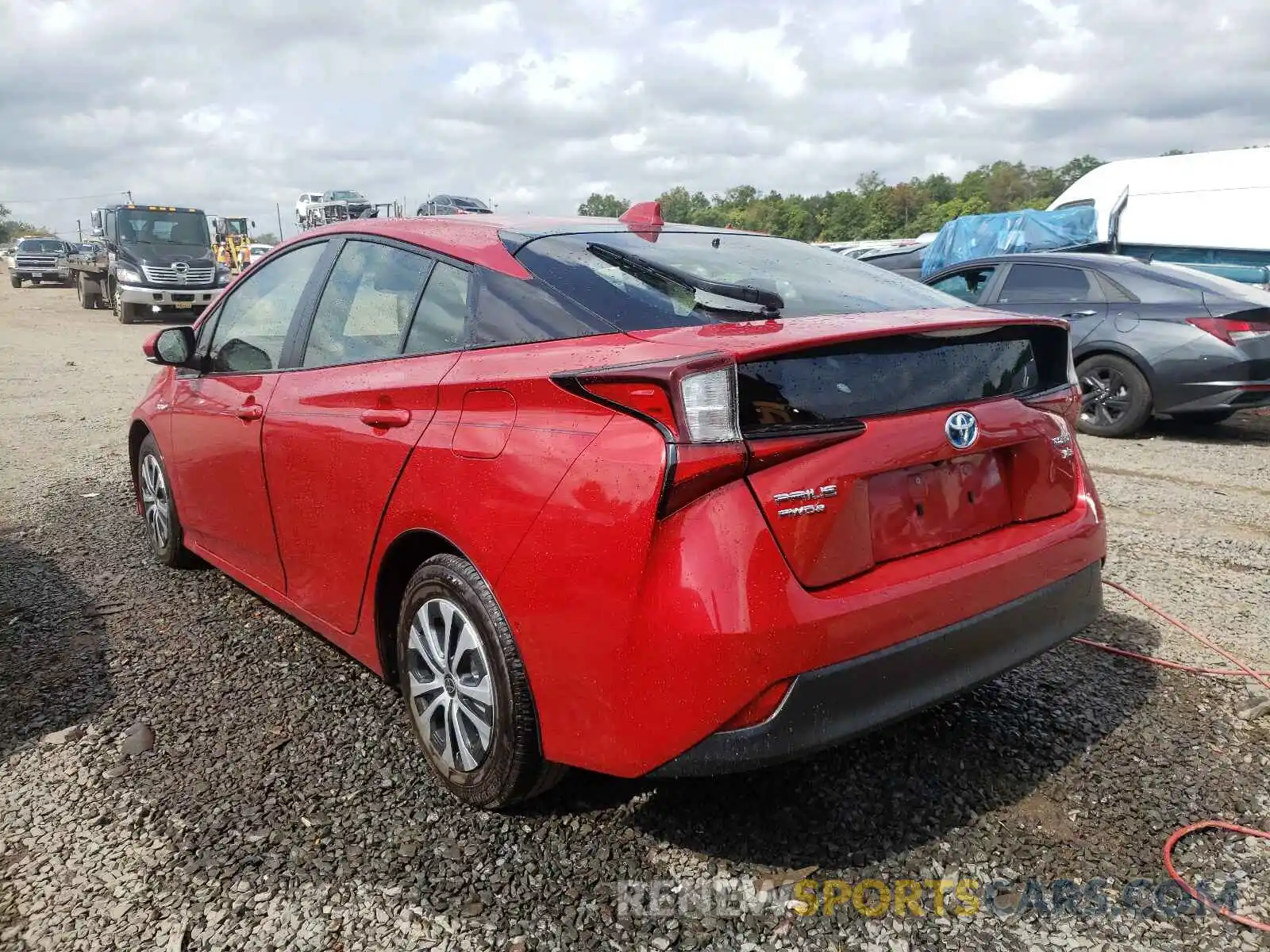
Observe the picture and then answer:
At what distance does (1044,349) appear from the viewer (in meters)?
2.57

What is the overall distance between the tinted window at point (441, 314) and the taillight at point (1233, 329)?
6550 mm

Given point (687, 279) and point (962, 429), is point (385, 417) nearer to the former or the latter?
point (687, 279)

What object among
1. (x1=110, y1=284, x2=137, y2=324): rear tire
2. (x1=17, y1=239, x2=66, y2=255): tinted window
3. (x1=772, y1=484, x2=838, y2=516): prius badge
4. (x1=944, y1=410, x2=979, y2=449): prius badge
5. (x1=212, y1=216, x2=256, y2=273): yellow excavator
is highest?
(x1=17, y1=239, x2=66, y2=255): tinted window

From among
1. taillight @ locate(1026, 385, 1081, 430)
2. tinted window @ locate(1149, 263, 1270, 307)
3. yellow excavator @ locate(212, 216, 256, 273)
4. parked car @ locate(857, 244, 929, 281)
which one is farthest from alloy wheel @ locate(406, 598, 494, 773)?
yellow excavator @ locate(212, 216, 256, 273)

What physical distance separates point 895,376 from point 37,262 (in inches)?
1686

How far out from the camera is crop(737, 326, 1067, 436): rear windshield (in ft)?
6.56

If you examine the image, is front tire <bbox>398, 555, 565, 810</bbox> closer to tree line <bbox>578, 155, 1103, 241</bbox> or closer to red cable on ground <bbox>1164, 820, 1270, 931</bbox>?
red cable on ground <bbox>1164, 820, 1270, 931</bbox>

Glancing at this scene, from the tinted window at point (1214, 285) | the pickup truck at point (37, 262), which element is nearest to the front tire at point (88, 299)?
the pickup truck at point (37, 262)

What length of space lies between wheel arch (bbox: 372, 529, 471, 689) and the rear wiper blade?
0.89 m

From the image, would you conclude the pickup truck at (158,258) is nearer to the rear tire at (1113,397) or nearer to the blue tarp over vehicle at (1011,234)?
the blue tarp over vehicle at (1011,234)

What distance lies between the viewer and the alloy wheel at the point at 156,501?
436 centimetres

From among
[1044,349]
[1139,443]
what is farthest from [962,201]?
[1044,349]

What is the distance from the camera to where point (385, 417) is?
2.67 meters

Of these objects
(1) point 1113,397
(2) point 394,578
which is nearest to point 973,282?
(1) point 1113,397
